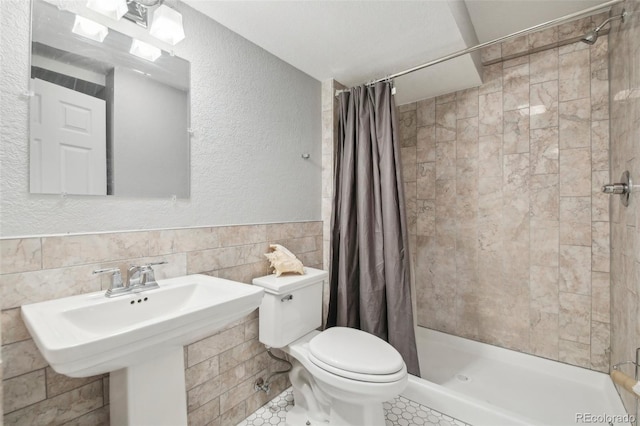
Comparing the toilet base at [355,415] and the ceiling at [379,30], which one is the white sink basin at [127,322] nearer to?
the toilet base at [355,415]

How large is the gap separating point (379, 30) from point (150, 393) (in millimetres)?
1983

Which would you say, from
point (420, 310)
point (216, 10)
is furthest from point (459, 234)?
point (216, 10)

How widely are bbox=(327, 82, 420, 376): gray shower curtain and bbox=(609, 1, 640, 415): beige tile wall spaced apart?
1.03m

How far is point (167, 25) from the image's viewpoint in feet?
4.04

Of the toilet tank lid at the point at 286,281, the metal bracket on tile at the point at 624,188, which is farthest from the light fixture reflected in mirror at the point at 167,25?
the metal bracket on tile at the point at 624,188

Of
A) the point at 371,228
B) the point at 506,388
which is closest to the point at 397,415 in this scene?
the point at 506,388

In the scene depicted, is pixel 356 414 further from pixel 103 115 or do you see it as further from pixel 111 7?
pixel 111 7

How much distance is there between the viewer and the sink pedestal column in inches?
35.4

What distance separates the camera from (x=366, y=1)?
136 cm

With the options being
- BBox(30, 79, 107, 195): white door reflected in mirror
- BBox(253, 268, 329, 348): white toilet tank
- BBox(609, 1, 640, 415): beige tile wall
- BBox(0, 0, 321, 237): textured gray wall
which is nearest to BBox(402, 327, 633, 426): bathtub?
BBox(609, 1, 640, 415): beige tile wall

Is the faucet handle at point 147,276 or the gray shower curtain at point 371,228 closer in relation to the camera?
the faucet handle at point 147,276

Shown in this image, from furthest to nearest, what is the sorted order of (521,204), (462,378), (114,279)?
(521,204) < (462,378) < (114,279)

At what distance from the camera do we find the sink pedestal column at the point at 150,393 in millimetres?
900

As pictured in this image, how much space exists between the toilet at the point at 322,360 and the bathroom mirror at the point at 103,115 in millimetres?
789
